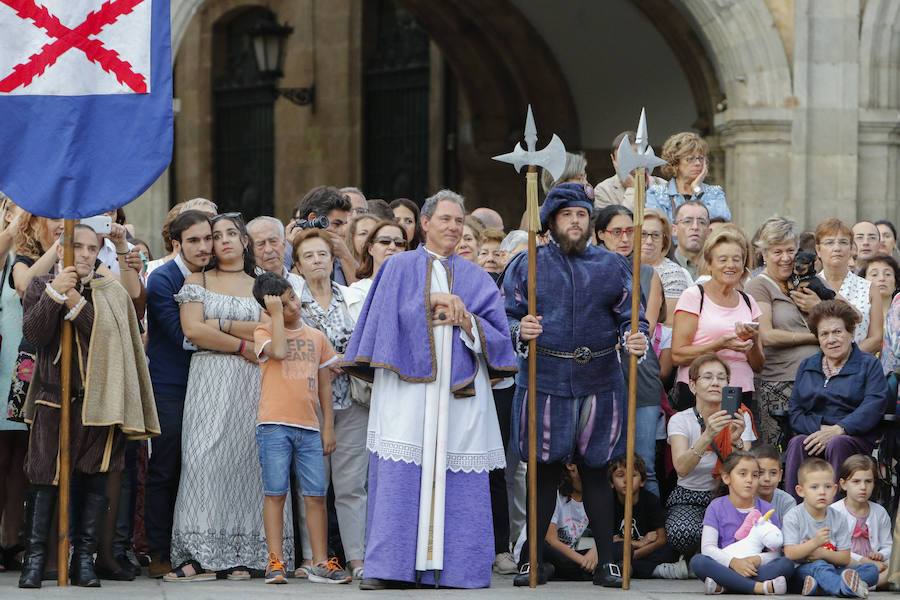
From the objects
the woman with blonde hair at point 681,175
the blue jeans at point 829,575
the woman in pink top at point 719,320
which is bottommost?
the blue jeans at point 829,575

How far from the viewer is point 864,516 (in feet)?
31.4

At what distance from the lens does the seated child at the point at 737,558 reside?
30.1 feet

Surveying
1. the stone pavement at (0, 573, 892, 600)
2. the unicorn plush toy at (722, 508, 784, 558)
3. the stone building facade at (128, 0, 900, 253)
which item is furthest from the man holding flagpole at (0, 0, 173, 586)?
the stone building facade at (128, 0, 900, 253)

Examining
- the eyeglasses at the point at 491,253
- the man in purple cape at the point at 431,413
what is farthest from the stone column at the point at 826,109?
the man in purple cape at the point at 431,413

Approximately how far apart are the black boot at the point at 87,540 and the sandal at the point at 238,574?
26.2 inches

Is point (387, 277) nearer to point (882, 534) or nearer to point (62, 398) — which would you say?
point (62, 398)

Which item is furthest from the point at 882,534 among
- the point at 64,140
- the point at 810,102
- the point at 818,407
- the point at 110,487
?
the point at 810,102

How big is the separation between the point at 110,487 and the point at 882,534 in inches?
141

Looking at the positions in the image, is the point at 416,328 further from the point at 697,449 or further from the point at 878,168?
the point at 878,168

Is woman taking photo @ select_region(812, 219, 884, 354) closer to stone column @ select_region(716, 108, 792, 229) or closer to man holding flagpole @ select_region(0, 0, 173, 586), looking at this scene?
man holding flagpole @ select_region(0, 0, 173, 586)

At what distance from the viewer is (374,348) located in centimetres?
916

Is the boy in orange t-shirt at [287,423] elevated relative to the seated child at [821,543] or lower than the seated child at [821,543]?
elevated

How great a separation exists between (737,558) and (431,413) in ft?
5.06

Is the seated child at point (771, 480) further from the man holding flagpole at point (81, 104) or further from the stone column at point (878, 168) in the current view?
the stone column at point (878, 168)
